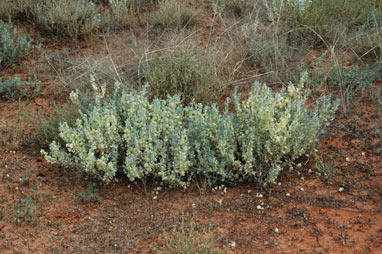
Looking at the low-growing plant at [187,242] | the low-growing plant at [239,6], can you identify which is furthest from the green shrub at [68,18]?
the low-growing plant at [187,242]

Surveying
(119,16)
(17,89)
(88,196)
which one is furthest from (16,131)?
(119,16)

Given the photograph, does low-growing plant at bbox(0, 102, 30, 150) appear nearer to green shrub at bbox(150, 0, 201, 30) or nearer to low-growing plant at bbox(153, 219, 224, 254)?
low-growing plant at bbox(153, 219, 224, 254)

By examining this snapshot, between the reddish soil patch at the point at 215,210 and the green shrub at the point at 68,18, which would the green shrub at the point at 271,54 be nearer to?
the reddish soil patch at the point at 215,210

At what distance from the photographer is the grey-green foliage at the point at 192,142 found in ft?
10.7

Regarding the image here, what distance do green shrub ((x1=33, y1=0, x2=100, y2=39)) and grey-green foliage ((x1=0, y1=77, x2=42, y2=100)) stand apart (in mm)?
961

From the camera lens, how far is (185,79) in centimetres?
427

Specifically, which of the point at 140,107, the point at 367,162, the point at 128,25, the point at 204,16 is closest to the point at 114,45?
the point at 128,25

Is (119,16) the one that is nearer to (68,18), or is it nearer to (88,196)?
(68,18)

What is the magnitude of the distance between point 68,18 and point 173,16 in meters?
1.19

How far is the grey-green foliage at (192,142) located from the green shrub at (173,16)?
2.09m

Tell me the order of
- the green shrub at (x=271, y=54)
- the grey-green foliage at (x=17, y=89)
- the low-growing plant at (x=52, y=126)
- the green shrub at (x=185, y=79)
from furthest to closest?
the green shrub at (x=271, y=54)
the grey-green foliage at (x=17, y=89)
the green shrub at (x=185, y=79)
the low-growing plant at (x=52, y=126)

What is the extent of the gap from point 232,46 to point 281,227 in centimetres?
254

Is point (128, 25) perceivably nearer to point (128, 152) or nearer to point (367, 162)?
point (128, 152)

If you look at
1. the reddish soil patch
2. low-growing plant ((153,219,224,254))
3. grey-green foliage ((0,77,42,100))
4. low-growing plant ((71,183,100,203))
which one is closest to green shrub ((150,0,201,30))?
grey-green foliage ((0,77,42,100))
